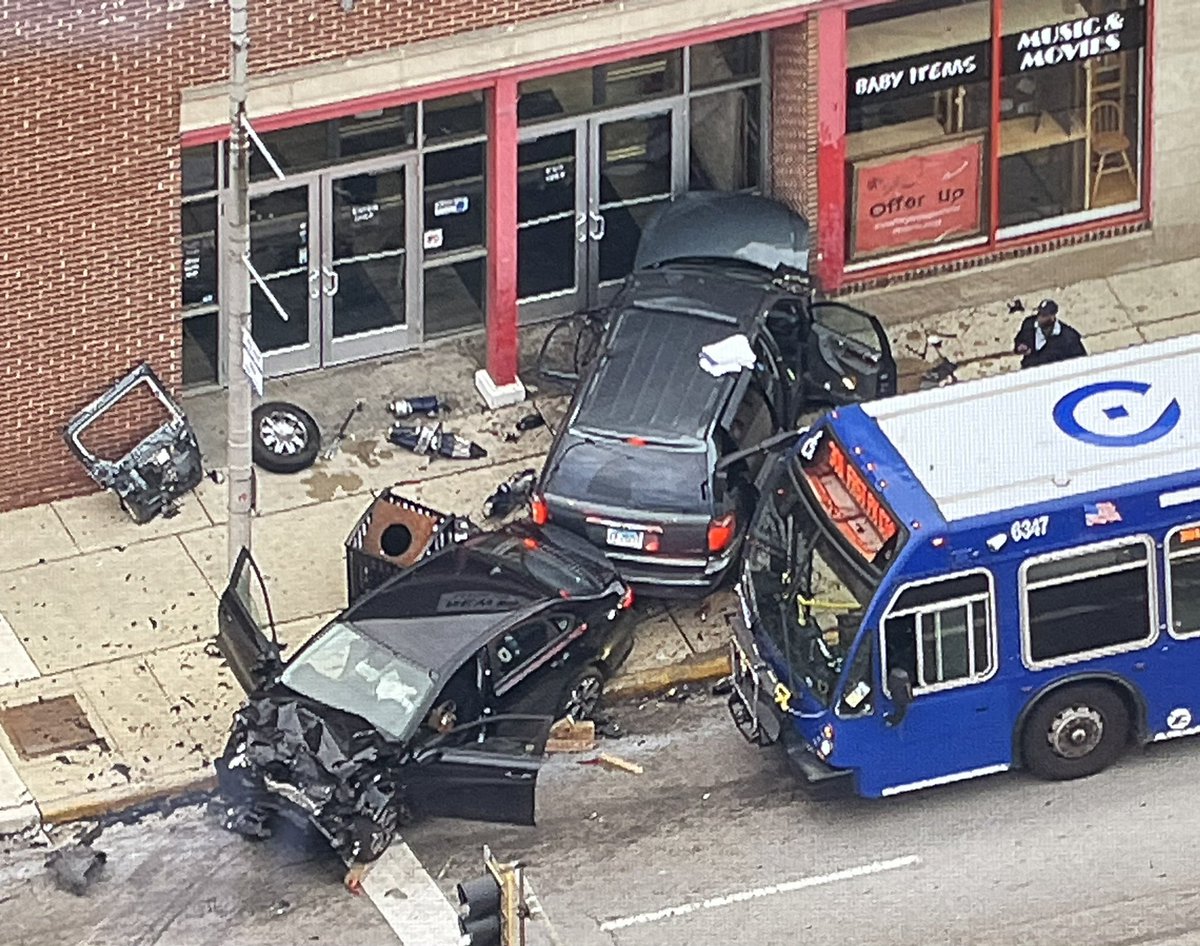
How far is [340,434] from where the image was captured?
28.9m

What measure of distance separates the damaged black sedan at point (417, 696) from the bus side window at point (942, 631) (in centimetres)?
265

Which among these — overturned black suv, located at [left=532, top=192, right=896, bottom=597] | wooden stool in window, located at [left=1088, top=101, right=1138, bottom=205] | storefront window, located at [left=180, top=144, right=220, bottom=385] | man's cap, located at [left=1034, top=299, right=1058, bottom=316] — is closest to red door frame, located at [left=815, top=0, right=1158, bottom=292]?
wooden stool in window, located at [left=1088, top=101, right=1138, bottom=205]

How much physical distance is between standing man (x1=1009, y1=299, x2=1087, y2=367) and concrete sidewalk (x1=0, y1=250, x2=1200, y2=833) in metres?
1.72

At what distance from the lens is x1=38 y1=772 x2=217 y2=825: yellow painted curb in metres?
24.6

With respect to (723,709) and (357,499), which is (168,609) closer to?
(357,499)

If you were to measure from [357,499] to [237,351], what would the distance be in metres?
3.37

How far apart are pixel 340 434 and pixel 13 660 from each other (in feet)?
12.7

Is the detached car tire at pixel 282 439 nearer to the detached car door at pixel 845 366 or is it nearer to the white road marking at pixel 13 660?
the white road marking at pixel 13 660

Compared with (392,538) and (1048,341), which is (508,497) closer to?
(392,538)

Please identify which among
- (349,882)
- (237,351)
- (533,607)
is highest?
(237,351)

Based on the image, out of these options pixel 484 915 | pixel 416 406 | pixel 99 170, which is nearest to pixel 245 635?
pixel 99 170

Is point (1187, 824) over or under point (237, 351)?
under

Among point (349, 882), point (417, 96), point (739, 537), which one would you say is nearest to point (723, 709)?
point (739, 537)

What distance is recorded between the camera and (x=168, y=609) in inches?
1056
